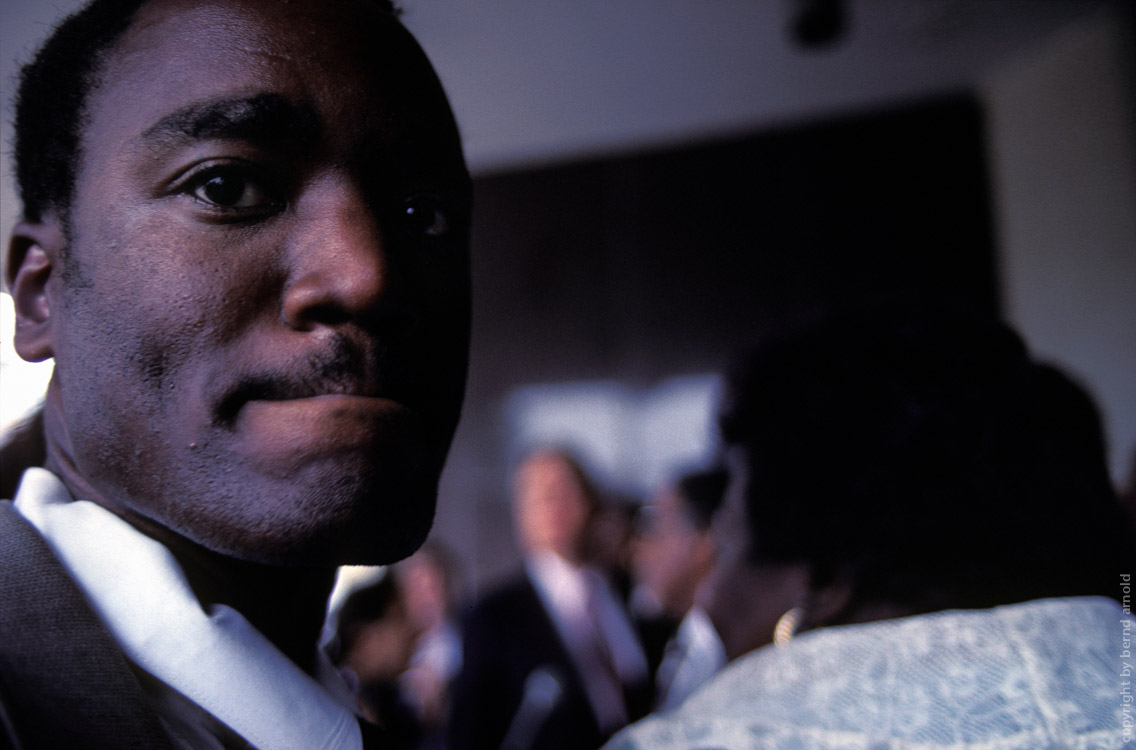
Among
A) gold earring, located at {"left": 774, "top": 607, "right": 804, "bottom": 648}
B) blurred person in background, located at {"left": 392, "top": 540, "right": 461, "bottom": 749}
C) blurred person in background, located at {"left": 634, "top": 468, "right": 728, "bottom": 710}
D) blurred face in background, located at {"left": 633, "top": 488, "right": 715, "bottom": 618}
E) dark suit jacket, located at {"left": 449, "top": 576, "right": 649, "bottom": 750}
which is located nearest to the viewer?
gold earring, located at {"left": 774, "top": 607, "right": 804, "bottom": 648}

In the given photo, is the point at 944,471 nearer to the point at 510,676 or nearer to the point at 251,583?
the point at 251,583

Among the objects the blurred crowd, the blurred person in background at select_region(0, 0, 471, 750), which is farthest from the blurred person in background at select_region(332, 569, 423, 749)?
the blurred person in background at select_region(0, 0, 471, 750)

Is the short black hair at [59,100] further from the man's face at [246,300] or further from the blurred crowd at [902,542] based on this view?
the blurred crowd at [902,542]

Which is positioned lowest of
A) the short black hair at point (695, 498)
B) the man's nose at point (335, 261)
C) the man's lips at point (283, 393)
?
the short black hair at point (695, 498)

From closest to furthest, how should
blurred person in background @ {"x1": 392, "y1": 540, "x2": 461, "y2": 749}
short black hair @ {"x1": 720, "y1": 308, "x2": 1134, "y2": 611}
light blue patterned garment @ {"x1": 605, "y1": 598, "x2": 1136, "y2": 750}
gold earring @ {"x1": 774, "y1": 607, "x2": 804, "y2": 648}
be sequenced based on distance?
light blue patterned garment @ {"x1": 605, "y1": 598, "x2": 1136, "y2": 750} < short black hair @ {"x1": 720, "y1": 308, "x2": 1134, "y2": 611} < gold earring @ {"x1": 774, "y1": 607, "x2": 804, "y2": 648} < blurred person in background @ {"x1": 392, "y1": 540, "x2": 461, "y2": 749}

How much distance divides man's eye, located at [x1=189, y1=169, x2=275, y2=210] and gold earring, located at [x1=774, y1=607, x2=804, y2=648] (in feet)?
2.89

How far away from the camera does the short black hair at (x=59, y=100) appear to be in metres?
0.50

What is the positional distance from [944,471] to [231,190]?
34.0 inches

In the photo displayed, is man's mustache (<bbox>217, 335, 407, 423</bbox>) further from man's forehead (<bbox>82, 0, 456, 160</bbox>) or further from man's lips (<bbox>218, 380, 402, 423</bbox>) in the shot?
man's forehead (<bbox>82, 0, 456, 160</bbox>)

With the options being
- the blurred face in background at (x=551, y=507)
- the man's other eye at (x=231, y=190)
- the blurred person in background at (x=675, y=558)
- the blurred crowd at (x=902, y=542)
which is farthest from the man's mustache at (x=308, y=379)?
the blurred face in background at (x=551, y=507)

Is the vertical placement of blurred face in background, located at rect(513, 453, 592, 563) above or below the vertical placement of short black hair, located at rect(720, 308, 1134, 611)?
below

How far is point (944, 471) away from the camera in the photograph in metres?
0.94

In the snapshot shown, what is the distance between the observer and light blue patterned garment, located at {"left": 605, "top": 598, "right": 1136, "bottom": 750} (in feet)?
2.58

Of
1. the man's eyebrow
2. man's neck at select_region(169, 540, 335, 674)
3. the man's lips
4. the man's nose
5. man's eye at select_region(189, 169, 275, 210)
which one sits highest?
the man's eyebrow
